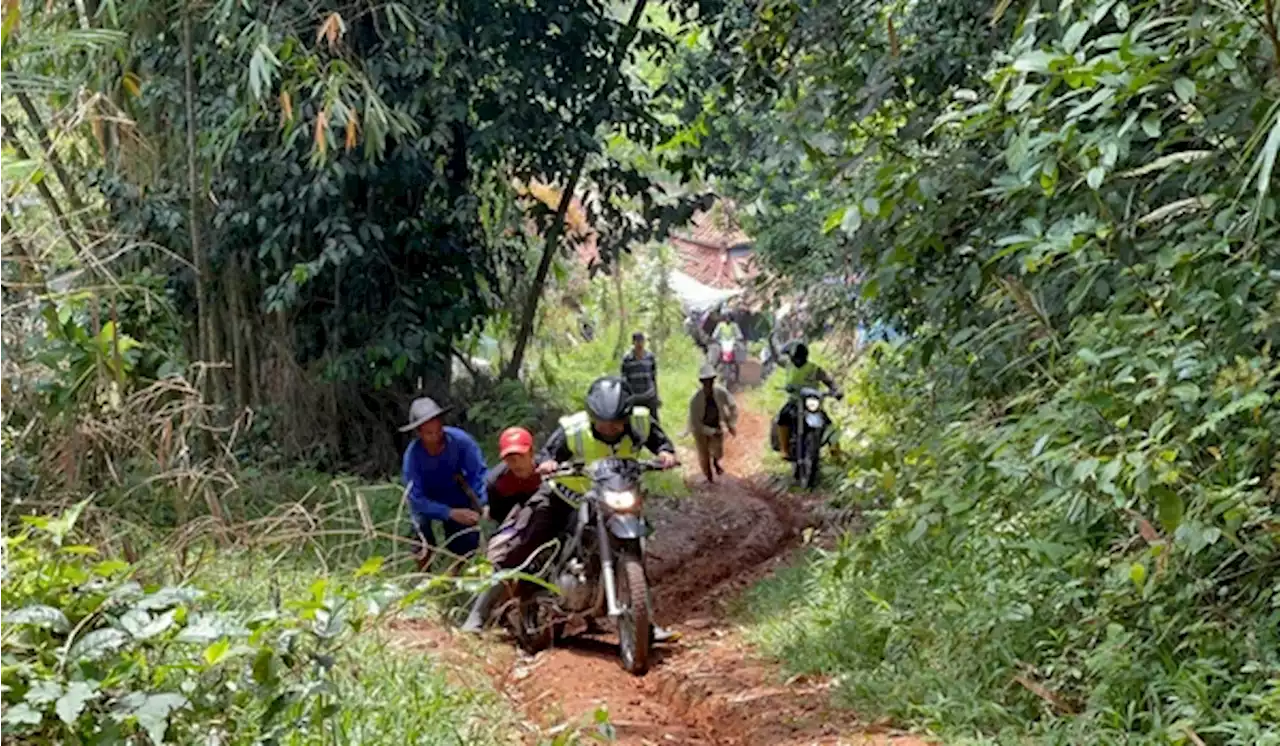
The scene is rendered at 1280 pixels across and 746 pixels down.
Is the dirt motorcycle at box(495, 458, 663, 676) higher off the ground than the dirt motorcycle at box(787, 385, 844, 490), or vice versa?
the dirt motorcycle at box(495, 458, 663, 676)

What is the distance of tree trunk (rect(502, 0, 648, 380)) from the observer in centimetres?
1091

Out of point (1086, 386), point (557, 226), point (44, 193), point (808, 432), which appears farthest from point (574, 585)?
point (808, 432)

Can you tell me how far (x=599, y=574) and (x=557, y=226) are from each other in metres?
4.94

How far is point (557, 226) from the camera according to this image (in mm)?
11648

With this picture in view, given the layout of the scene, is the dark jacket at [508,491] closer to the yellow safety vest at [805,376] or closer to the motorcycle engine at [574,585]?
the motorcycle engine at [574,585]

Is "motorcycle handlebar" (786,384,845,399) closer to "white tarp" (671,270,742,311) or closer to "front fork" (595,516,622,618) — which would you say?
"front fork" (595,516,622,618)

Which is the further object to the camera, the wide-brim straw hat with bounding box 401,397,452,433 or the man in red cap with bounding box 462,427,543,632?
the wide-brim straw hat with bounding box 401,397,452,433

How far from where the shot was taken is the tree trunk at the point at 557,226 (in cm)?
1091

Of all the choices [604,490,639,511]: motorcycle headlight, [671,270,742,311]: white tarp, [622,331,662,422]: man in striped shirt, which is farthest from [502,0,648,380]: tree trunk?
[671,270,742,311]: white tarp

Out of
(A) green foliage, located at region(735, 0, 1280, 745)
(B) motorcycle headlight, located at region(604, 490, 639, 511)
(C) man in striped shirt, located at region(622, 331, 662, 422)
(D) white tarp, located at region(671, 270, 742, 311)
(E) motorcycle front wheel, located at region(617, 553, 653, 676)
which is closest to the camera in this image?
(A) green foliage, located at region(735, 0, 1280, 745)

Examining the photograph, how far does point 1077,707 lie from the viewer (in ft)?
16.1

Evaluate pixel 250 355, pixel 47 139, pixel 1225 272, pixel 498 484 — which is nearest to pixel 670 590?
pixel 498 484

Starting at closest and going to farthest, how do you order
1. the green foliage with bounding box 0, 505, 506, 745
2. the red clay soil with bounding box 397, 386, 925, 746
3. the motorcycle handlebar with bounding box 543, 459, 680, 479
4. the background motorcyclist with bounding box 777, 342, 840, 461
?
the green foliage with bounding box 0, 505, 506, 745 < the red clay soil with bounding box 397, 386, 925, 746 < the motorcycle handlebar with bounding box 543, 459, 680, 479 < the background motorcyclist with bounding box 777, 342, 840, 461

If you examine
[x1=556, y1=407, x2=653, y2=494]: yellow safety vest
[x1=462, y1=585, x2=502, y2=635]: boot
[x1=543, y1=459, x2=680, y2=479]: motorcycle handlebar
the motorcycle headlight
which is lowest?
[x1=462, y1=585, x2=502, y2=635]: boot
